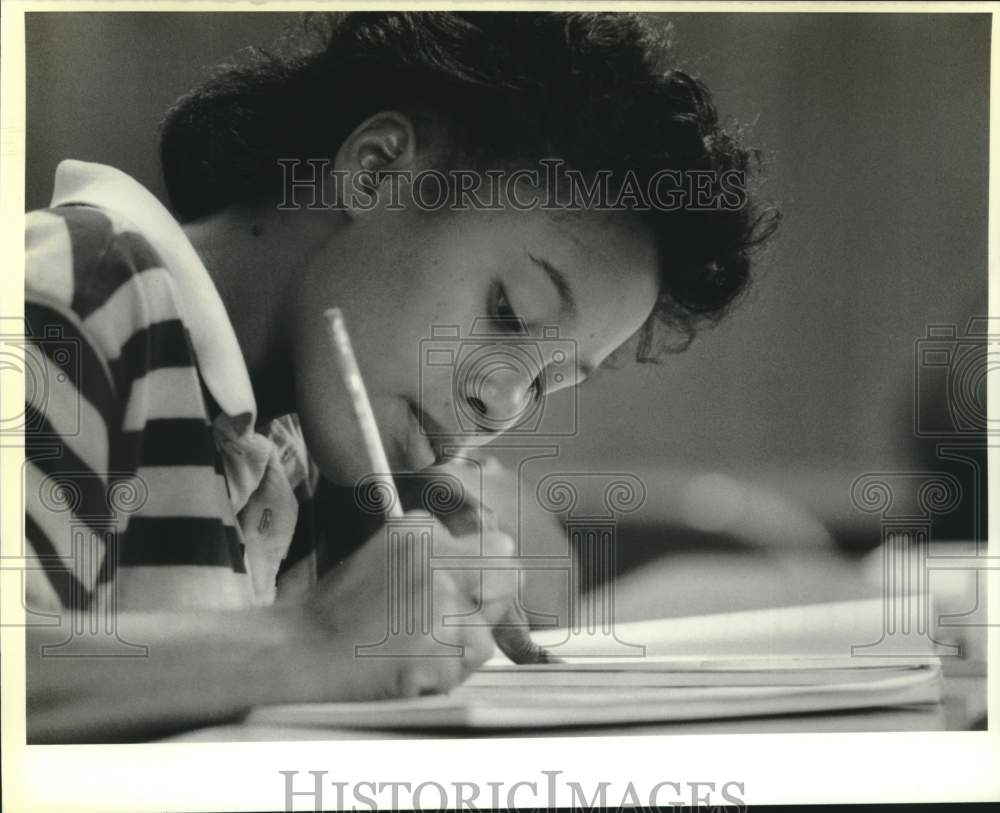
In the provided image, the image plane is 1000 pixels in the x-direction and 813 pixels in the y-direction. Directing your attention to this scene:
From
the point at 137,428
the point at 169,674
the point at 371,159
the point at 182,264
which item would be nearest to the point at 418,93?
the point at 371,159

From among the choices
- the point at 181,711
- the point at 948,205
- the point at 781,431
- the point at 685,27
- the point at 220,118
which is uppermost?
the point at 685,27

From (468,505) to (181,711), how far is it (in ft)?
2.44

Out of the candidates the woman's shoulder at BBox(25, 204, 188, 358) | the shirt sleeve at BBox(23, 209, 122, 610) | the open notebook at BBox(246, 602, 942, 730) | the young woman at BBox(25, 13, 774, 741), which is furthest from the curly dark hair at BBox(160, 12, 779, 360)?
the open notebook at BBox(246, 602, 942, 730)

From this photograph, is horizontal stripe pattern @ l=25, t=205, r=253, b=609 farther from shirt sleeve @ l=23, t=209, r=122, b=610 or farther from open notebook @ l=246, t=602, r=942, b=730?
open notebook @ l=246, t=602, r=942, b=730

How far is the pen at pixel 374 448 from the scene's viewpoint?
88.9 inches

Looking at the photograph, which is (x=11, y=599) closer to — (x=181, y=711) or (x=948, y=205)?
(x=181, y=711)

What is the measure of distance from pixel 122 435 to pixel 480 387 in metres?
0.76

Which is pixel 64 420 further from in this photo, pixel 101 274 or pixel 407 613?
pixel 407 613

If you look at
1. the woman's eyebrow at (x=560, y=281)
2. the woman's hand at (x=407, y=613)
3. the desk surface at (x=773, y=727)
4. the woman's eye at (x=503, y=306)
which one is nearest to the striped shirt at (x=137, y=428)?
the woman's hand at (x=407, y=613)

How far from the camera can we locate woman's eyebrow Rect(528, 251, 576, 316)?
2273 mm

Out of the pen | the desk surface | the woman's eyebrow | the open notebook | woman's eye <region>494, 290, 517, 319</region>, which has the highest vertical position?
the woman's eyebrow

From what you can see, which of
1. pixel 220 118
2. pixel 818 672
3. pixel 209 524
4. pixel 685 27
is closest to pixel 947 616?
pixel 818 672

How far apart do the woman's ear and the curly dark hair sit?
0.03 m

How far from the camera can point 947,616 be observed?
7.70 feet
